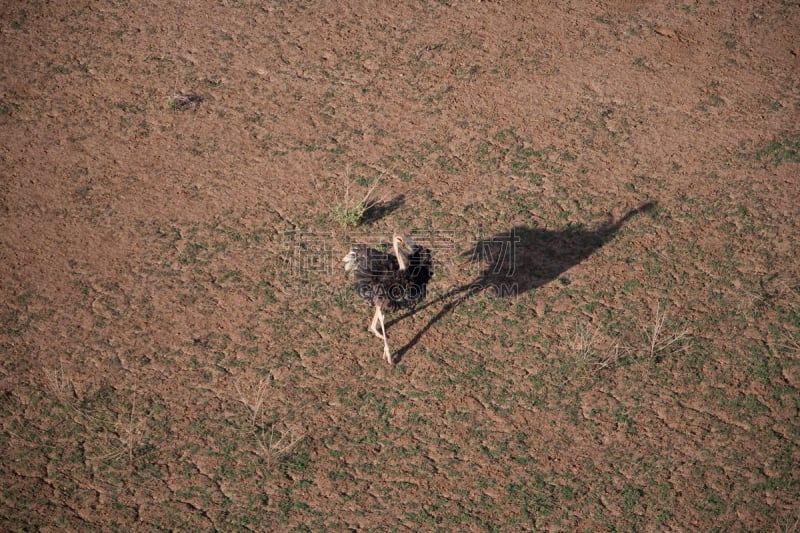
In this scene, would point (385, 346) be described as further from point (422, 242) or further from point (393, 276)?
point (422, 242)

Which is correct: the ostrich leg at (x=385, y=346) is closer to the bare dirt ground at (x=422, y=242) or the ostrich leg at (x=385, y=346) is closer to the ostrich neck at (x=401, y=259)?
the bare dirt ground at (x=422, y=242)

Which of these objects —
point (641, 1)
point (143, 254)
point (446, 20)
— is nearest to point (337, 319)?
point (143, 254)

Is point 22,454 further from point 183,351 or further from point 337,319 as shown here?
point 337,319

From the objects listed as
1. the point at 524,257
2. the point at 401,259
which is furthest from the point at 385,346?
the point at 524,257

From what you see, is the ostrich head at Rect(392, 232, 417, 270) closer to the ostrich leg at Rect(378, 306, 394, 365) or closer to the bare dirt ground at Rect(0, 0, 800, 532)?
the ostrich leg at Rect(378, 306, 394, 365)

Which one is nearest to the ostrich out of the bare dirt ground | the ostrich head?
the ostrich head
